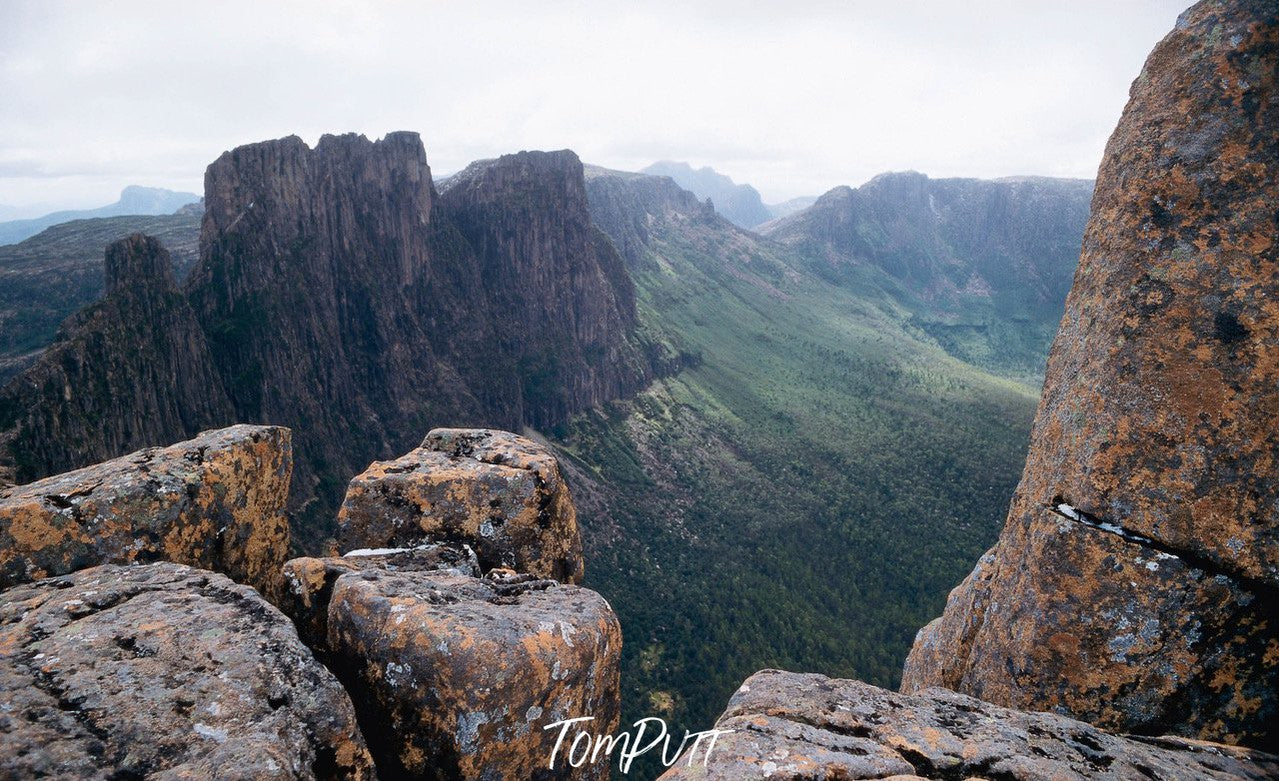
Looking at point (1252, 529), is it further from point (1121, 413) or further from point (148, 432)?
point (148, 432)

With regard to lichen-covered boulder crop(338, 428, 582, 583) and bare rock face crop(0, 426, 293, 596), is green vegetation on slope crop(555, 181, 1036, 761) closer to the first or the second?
lichen-covered boulder crop(338, 428, 582, 583)

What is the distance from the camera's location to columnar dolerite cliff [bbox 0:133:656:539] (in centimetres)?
5916

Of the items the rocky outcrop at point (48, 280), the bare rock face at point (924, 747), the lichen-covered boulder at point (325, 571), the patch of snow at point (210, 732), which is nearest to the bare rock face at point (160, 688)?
the patch of snow at point (210, 732)

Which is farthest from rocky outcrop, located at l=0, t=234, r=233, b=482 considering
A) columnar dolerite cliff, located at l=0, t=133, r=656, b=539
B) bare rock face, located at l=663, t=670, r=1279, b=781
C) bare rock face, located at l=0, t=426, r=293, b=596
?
bare rock face, located at l=663, t=670, r=1279, b=781

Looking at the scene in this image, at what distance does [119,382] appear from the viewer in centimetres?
5859

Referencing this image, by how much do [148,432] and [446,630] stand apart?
231 ft

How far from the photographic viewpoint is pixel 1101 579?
7738mm

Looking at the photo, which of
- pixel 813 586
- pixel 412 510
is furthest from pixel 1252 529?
pixel 813 586

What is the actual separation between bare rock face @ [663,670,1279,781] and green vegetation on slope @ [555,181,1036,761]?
59424 mm

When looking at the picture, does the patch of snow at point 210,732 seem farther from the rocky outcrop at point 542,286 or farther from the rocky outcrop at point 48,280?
the rocky outcrop at point 542,286

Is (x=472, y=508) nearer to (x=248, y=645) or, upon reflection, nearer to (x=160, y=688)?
(x=248, y=645)

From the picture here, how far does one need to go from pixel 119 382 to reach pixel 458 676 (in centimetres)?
7028

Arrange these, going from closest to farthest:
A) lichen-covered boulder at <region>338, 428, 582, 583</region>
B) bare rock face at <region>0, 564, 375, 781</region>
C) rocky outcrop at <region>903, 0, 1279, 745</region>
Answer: bare rock face at <region>0, 564, 375, 781</region>, rocky outcrop at <region>903, 0, 1279, 745</region>, lichen-covered boulder at <region>338, 428, 582, 583</region>

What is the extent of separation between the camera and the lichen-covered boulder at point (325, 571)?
306 inches
